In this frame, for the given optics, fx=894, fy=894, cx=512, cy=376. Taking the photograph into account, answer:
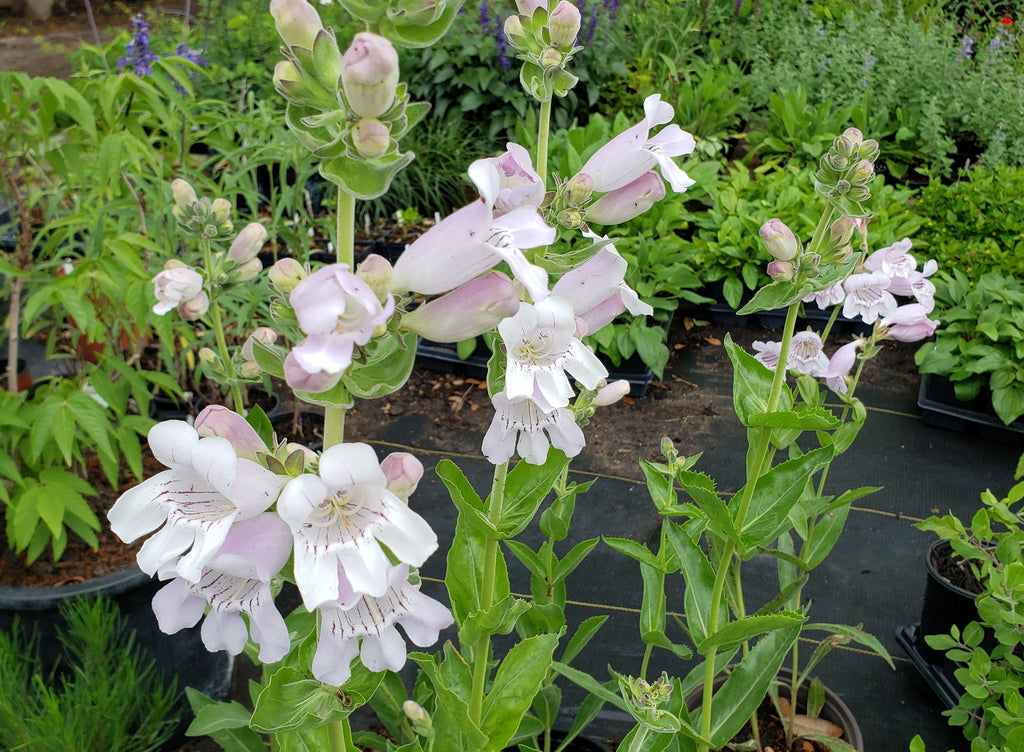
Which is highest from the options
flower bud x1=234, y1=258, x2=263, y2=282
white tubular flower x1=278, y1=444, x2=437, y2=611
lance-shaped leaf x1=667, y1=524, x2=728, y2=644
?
white tubular flower x1=278, y1=444, x2=437, y2=611

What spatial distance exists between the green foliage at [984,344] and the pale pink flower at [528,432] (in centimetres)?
345

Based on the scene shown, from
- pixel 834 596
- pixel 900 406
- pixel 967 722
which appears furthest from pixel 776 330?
pixel 967 722

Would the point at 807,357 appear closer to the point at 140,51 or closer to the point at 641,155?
the point at 641,155

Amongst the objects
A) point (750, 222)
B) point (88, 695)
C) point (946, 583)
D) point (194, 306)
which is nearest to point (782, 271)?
point (194, 306)

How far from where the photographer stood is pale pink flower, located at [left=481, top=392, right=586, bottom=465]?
3.94 ft

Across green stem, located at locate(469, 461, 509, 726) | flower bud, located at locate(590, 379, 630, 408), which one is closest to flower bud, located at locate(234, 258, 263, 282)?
flower bud, located at locate(590, 379, 630, 408)

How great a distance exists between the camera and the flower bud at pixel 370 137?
0.93 metres

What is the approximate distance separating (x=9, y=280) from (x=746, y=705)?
2.70 meters

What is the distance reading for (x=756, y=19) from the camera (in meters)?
8.54

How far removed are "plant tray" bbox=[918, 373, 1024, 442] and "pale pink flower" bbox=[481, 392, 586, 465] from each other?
3.58m

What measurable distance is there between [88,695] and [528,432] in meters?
1.75

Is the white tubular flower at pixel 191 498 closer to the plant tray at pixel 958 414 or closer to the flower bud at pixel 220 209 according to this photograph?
the flower bud at pixel 220 209

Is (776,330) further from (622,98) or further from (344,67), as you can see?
(344,67)

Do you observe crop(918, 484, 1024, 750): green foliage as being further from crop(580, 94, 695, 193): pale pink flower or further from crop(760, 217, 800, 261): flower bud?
crop(580, 94, 695, 193): pale pink flower
